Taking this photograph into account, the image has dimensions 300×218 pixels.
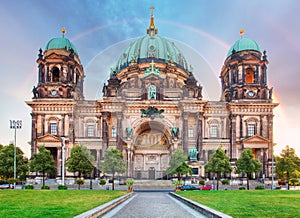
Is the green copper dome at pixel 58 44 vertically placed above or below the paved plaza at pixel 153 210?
above

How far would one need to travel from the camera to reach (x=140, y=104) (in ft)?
245

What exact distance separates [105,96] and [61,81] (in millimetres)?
9254

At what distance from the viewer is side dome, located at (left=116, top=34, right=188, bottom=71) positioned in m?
87.0

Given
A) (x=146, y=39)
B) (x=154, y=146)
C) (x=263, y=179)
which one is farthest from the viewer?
(x=146, y=39)

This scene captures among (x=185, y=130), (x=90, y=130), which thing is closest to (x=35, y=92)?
(x=90, y=130)

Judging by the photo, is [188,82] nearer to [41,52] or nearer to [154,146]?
[154,146]

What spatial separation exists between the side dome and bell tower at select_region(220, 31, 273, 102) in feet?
47.9

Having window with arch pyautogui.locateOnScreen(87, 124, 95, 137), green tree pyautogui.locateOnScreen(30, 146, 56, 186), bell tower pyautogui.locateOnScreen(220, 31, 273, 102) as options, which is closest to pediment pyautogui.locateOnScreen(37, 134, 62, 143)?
window with arch pyautogui.locateOnScreen(87, 124, 95, 137)

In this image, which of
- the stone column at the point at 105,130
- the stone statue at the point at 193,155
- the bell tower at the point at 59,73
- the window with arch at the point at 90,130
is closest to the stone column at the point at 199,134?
the stone statue at the point at 193,155

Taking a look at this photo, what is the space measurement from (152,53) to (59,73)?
22313 millimetres

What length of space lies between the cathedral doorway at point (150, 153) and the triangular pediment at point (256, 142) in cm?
1517

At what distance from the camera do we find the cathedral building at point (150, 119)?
73.3 meters

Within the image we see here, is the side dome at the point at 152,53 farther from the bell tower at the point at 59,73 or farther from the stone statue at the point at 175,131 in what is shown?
the stone statue at the point at 175,131

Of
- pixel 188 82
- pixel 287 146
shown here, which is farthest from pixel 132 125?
pixel 287 146
